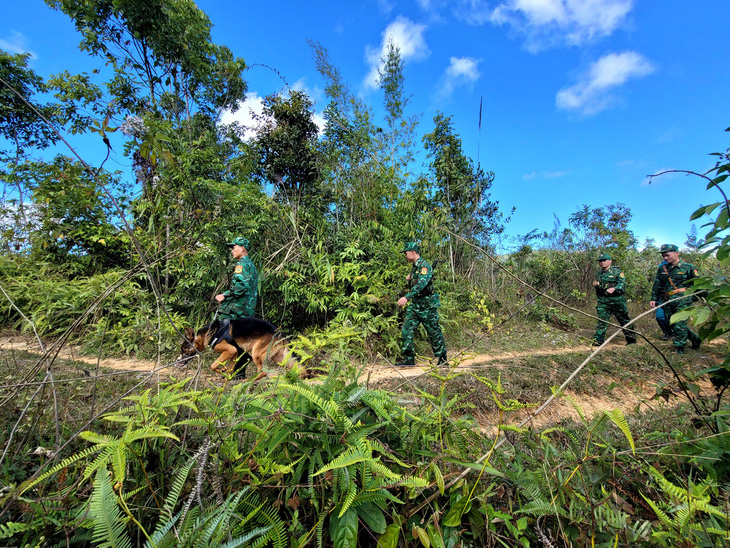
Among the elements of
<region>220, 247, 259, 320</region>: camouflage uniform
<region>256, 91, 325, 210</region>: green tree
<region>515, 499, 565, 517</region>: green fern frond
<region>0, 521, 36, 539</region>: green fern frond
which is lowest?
<region>0, 521, 36, 539</region>: green fern frond

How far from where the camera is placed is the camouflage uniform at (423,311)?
496cm

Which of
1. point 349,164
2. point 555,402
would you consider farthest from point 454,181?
point 555,402

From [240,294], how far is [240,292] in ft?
0.09

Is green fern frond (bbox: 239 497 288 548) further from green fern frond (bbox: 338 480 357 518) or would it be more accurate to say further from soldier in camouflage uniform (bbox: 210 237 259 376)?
soldier in camouflage uniform (bbox: 210 237 259 376)

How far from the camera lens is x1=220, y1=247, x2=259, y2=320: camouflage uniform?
4.15m

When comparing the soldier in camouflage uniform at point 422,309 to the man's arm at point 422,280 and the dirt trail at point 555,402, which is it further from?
the dirt trail at point 555,402

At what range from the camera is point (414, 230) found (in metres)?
6.97

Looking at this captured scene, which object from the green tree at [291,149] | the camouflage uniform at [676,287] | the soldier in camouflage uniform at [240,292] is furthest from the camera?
the green tree at [291,149]

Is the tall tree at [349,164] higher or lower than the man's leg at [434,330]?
higher

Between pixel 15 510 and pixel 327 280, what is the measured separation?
5.24 metres

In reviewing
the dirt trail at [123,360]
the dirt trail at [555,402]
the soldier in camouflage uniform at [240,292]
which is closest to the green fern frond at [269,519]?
the dirt trail at [555,402]

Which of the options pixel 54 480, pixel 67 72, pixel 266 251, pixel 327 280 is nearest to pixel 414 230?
pixel 327 280

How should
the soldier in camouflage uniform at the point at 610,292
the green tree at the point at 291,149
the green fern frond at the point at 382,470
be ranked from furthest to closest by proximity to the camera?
1. the green tree at the point at 291,149
2. the soldier in camouflage uniform at the point at 610,292
3. the green fern frond at the point at 382,470

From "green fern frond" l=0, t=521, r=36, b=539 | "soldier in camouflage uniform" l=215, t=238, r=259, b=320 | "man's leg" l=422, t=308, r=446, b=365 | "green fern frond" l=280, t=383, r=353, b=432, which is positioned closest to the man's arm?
"man's leg" l=422, t=308, r=446, b=365
